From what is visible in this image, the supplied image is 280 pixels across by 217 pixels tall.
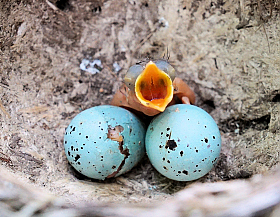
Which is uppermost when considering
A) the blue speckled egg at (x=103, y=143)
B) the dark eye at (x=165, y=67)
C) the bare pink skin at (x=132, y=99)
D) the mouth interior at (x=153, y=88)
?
the dark eye at (x=165, y=67)

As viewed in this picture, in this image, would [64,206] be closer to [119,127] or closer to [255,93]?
[119,127]

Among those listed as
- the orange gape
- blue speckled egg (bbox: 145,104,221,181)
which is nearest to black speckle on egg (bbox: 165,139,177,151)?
blue speckled egg (bbox: 145,104,221,181)

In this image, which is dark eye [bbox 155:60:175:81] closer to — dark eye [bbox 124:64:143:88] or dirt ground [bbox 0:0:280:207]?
dark eye [bbox 124:64:143:88]

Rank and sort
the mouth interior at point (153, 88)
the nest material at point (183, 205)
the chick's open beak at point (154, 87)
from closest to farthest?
the nest material at point (183, 205), the chick's open beak at point (154, 87), the mouth interior at point (153, 88)

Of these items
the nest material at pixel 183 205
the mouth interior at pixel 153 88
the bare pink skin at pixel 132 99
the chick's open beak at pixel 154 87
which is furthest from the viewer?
the bare pink skin at pixel 132 99

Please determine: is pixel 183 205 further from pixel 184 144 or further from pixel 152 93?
pixel 152 93

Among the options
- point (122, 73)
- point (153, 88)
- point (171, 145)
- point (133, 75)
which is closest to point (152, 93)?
point (153, 88)

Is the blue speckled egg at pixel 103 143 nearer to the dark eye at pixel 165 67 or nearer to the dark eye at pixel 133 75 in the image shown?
the dark eye at pixel 133 75

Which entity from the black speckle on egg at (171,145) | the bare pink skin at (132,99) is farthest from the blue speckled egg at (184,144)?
the bare pink skin at (132,99)
